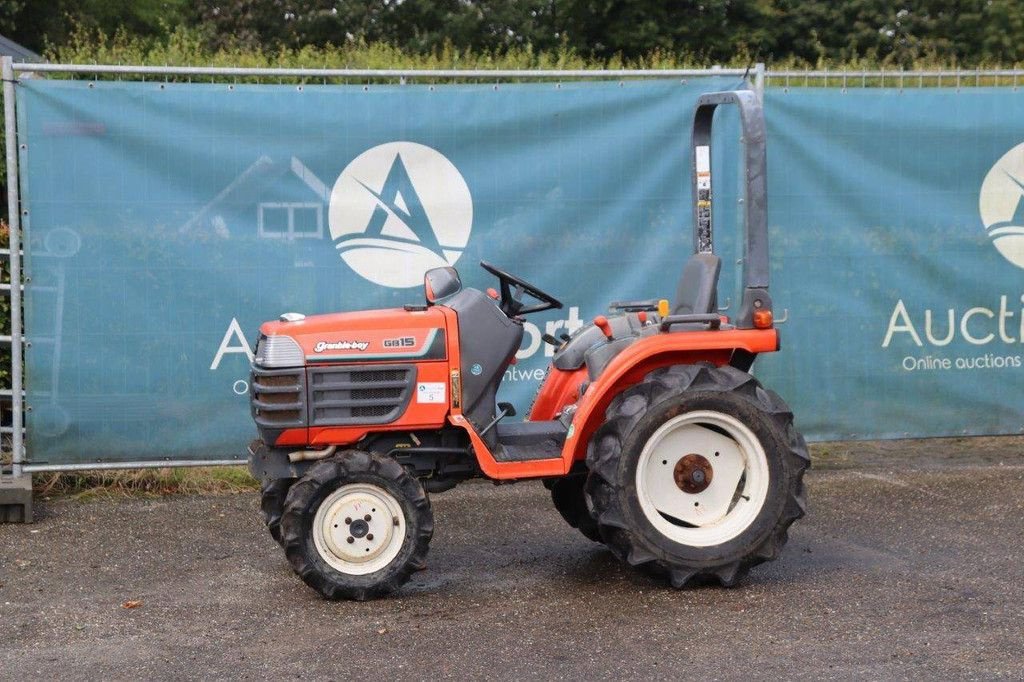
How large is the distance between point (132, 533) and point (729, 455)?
3.17m

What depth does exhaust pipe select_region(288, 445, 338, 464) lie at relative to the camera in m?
5.96

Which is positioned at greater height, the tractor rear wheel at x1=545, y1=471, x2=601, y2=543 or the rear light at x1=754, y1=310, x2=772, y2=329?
the rear light at x1=754, y1=310, x2=772, y2=329

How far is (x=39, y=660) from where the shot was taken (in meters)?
5.15

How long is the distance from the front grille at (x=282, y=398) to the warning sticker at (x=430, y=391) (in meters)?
0.49

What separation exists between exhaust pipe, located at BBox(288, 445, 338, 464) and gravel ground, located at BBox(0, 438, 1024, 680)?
578 millimetres

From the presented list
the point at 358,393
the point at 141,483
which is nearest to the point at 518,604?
the point at 358,393

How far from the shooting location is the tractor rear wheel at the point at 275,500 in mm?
6016

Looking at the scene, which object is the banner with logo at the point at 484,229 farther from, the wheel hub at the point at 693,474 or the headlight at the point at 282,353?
the wheel hub at the point at 693,474

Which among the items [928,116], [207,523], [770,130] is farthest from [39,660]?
[928,116]

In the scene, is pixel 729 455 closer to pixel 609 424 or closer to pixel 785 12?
pixel 609 424

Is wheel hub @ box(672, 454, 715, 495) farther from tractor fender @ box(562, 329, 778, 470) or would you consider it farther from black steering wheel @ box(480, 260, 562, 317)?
black steering wheel @ box(480, 260, 562, 317)

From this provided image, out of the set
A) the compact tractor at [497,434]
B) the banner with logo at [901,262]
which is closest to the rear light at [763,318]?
the compact tractor at [497,434]

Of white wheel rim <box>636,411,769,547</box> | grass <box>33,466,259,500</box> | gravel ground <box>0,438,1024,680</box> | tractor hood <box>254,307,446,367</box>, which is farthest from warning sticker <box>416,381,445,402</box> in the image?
grass <box>33,466,259,500</box>

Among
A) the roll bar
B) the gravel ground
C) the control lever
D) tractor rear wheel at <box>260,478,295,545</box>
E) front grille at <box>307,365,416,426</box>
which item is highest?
the roll bar
